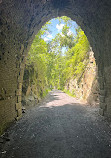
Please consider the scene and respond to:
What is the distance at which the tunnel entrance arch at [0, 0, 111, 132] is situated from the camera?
474cm

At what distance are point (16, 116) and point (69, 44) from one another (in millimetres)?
25909

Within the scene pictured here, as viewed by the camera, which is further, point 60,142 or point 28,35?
point 28,35

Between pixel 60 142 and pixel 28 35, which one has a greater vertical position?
pixel 28 35

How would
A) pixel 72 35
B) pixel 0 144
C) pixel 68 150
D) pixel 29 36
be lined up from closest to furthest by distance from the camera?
pixel 68 150
pixel 0 144
pixel 29 36
pixel 72 35

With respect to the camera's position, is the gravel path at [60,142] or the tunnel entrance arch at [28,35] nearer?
the gravel path at [60,142]

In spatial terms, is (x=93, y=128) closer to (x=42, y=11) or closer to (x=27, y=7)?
(x=27, y=7)

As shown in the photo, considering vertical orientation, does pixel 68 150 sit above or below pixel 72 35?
below

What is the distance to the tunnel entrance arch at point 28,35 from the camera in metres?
4.74

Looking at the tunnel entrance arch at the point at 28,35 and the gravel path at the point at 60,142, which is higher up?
the tunnel entrance arch at the point at 28,35

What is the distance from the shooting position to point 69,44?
29.1 meters

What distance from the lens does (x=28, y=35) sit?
7195 millimetres

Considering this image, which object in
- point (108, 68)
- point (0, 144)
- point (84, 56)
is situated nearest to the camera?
point (0, 144)

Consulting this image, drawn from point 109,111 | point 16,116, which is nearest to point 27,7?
point 16,116

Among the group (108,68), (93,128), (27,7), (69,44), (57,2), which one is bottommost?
(93,128)
